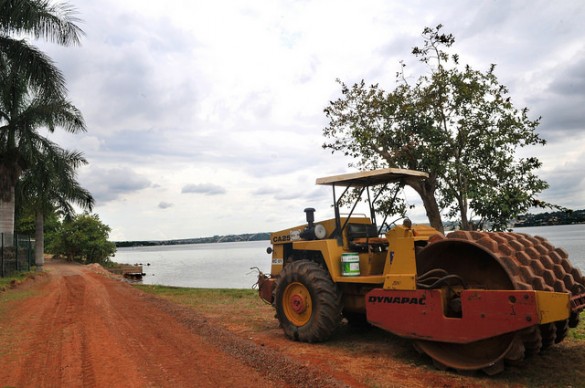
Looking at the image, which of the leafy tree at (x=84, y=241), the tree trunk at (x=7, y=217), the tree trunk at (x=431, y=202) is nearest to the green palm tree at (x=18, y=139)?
the tree trunk at (x=7, y=217)

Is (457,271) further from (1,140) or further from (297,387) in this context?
(1,140)

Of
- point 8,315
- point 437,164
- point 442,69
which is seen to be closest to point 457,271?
point 437,164

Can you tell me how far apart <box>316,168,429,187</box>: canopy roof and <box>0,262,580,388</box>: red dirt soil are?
2.65 m

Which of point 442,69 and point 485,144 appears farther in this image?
point 442,69

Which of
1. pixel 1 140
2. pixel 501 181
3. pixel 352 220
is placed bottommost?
pixel 352 220

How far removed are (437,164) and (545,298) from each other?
401 inches

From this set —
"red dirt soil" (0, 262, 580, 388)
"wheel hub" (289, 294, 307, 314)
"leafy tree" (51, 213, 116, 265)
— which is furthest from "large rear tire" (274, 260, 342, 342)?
"leafy tree" (51, 213, 116, 265)

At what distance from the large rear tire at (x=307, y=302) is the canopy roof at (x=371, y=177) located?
1437 millimetres

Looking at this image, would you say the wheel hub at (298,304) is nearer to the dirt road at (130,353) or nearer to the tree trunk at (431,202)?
the dirt road at (130,353)

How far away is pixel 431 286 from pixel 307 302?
7.50 feet

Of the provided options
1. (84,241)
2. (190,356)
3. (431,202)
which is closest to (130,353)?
(190,356)

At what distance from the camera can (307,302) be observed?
25.5ft

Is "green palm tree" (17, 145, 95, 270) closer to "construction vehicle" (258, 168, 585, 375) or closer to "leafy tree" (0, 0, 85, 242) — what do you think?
"leafy tree" (0, 0, 85, 242)

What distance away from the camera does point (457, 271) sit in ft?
20.8
